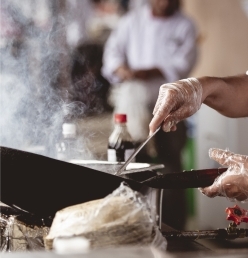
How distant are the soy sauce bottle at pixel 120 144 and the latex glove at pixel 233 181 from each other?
0.86 m

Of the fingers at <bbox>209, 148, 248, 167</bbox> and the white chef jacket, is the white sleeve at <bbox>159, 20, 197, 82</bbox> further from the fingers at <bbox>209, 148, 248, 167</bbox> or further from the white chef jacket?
the fingers at <bbox>209, 148, 248, 167</bbox>

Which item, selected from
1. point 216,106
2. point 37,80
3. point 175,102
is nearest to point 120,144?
point 216,106

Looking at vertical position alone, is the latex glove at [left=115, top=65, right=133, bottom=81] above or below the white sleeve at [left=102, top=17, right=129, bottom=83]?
below

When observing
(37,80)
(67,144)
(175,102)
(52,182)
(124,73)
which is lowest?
(52,182)

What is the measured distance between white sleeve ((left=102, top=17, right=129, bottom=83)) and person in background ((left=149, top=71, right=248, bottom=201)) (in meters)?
1.88

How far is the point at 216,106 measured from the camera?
1.96 meters

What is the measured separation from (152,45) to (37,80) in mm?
1021

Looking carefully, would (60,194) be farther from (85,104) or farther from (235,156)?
(85,104)

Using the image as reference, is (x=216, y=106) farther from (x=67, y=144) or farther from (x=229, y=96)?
(x=67, y=144)

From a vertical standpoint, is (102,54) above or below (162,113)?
above

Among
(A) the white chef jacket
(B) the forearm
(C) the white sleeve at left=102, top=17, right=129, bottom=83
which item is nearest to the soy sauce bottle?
(B) the forearm

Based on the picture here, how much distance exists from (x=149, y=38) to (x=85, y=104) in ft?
2.32

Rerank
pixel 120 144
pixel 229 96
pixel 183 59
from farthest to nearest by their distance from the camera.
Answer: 1. pixel 183 59
2. pixel 120 144
3. pixel 229 96

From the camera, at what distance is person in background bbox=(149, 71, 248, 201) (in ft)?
4.12
